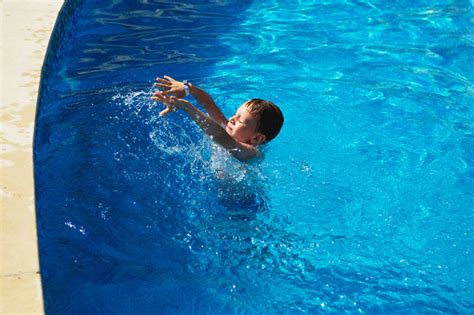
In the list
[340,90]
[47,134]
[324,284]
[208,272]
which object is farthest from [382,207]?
[47,134]

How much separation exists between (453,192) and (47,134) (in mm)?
2951

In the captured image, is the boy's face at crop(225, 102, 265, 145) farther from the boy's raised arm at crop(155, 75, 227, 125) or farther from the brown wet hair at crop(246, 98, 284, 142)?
the boy's raised arm at crop(155, 75, 227, 125)

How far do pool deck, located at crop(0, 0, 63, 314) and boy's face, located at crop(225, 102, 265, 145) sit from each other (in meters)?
1.27

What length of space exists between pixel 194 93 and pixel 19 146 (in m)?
1.20

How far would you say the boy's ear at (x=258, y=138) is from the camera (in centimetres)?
428

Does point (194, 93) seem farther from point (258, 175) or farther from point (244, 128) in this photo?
point (258, 175)

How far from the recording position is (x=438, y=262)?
3.97 meters

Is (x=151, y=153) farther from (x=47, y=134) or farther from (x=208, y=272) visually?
(x=208, y=272)

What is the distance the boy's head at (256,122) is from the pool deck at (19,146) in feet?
4.25

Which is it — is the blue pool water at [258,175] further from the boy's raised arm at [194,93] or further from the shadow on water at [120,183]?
the boy's raised arm at [194,93]

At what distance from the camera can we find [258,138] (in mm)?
4305

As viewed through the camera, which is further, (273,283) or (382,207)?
(382,207)

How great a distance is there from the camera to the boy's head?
13.8 ft

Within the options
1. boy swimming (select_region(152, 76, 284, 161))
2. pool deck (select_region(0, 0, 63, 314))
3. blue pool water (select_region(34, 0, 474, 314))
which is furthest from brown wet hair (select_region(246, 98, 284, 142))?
pool deck (select_region(0, 0, 63, 314))
